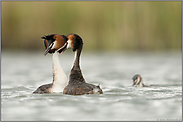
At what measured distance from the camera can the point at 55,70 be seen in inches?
318

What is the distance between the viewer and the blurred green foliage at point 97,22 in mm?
22266

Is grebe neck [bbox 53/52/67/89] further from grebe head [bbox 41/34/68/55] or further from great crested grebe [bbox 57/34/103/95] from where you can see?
grebe head [bbox 41/34/68/55]

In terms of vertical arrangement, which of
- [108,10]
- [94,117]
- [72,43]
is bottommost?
[94,117]

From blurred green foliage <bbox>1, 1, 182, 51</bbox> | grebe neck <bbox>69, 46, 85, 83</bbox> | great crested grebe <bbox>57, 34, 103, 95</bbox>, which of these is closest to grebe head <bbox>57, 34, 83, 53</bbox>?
great crested grebe <bbox>57, 34, 103, 95</bbox>

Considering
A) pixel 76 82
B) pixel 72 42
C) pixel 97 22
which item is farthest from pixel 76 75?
pixel 97 22

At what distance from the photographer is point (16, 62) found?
19172 millimetres

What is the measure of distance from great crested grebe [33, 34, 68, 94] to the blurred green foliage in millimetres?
14121

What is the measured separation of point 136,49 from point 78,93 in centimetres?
1682

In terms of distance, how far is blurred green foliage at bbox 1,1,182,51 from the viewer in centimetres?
2227

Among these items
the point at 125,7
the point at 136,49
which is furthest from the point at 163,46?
the point at 125,7

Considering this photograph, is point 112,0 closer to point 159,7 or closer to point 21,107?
point 159,7

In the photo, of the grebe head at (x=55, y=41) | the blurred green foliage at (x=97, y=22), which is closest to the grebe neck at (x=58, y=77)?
the grebe head at (x=55, y=41)

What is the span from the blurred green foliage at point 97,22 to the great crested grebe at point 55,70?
14.1 m

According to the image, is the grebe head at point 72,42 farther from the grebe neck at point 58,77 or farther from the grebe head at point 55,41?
the grebe neck at point 58,77
